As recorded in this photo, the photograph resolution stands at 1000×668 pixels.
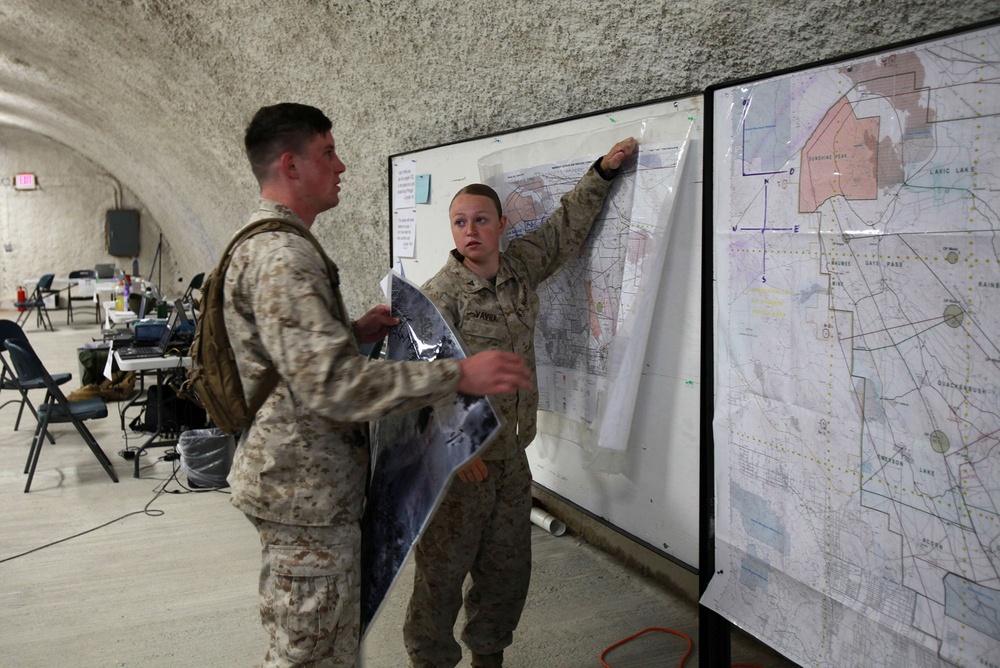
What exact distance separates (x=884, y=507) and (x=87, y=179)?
16.1 m

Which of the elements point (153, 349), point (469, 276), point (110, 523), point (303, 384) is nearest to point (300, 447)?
point (303, 384)

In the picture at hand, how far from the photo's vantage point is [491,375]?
1.53 meters

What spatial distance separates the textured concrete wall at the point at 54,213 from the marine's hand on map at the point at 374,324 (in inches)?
523

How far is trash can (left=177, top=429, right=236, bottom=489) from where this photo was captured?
4.34 m

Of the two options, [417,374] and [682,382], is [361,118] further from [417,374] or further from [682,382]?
[417,374]

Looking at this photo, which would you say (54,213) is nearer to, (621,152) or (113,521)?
(113,521)

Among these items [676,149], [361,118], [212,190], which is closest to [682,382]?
[676,149]

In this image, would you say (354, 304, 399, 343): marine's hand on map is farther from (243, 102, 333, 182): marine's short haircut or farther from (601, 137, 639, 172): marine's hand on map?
(601, 137, 639, 172): marine's hand on map

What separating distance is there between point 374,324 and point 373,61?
99.3 inches

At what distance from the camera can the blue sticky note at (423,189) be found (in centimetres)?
374

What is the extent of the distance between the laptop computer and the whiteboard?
271cm

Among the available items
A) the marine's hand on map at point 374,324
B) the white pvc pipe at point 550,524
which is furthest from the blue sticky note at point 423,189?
the marine's hand on map at point 374,324

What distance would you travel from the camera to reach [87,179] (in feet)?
48.1
